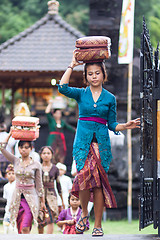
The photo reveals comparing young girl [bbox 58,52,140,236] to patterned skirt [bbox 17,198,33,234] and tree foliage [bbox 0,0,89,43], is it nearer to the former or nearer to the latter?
patterned skirt [bbox 17,198,33,234]

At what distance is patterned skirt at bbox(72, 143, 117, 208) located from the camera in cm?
522

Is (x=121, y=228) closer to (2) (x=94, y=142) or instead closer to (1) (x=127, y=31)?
Result: (1) (x=127, y=31)

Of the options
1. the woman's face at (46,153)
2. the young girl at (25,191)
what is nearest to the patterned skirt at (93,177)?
the young girl at (25,191)

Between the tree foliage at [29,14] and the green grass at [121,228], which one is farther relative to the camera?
the tree foliage at [29,14]

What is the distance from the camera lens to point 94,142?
5.32m

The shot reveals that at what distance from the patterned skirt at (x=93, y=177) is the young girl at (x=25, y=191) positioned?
6.67 feet

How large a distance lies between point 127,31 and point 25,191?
490 cm

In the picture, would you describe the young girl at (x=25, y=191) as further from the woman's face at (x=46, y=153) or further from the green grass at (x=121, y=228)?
the green grass at (x=121, y=228)

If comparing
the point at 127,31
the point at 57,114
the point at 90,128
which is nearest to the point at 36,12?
the point at 57,114

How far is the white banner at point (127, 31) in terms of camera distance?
35.9 ft

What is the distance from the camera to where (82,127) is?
5.32 m

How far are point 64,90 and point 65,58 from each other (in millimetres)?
7680

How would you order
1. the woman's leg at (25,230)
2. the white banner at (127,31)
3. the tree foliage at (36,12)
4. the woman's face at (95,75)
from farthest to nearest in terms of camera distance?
the tree foliage at (36,12) → the white banner at (127,31) → the woman's leg at (25,230) → the woman's face at (95,75)

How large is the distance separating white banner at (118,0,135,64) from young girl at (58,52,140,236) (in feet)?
18.9
